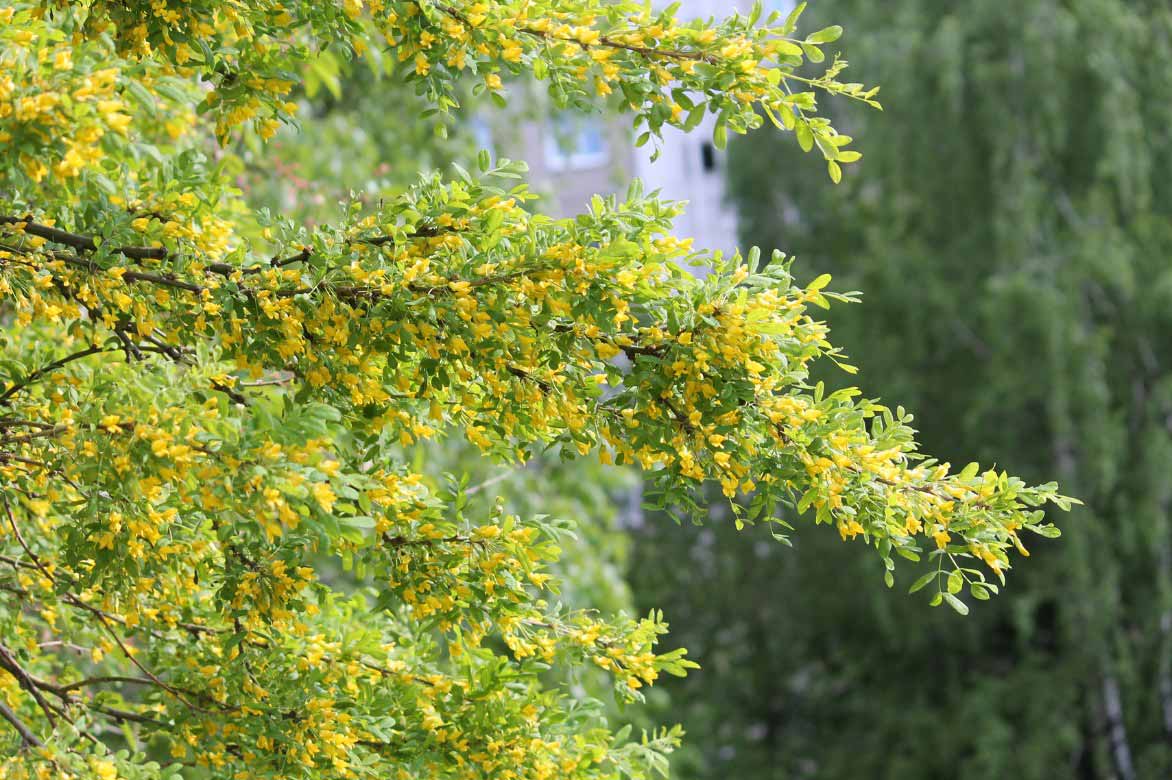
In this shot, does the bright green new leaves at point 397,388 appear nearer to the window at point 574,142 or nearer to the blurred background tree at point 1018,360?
the window at point 574,142

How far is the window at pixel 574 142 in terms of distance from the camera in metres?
11.9

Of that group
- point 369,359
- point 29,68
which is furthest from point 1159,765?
point 29,68

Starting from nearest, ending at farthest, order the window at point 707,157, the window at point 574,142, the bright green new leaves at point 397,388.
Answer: the bright green new leaves at point 397,388 < the window at point 574,142 < the window at point 707,157

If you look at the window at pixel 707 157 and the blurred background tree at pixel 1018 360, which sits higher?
the window at pixel 707 157

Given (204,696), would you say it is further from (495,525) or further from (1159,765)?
(1159,765)

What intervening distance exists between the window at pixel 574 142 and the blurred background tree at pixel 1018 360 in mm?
2608

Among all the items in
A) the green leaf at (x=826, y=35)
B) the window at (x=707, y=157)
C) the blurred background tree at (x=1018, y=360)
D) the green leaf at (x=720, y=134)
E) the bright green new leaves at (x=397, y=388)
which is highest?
the window at (x=707, y=157)

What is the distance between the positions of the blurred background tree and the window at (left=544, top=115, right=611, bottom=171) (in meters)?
2.61

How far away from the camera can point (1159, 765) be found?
10.6 meters

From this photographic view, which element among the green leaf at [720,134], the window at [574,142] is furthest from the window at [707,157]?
the green leaf at [720,134]

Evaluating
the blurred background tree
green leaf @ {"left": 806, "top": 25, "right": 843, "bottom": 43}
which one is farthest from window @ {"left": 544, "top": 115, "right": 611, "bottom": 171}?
green leaf @ {"left": 806, "top": 25, "right": 843, "bottom": 43}

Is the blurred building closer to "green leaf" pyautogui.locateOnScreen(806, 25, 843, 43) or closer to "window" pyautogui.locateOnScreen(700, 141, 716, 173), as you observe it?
"window" pyautogui.locateOnScreen(700, 141, 716, 173)

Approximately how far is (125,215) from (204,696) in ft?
3.57

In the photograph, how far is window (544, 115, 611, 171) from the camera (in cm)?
1188
